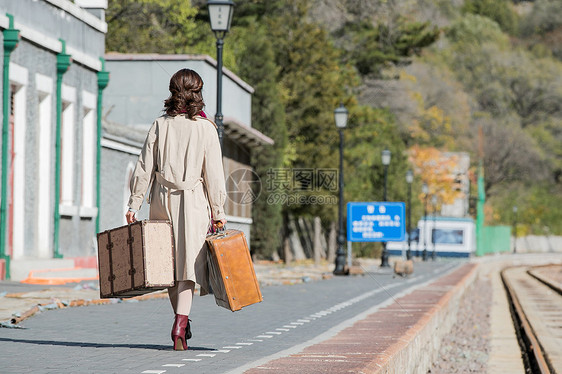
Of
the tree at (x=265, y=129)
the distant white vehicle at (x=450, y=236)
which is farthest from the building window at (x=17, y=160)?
the distant white vehicle at (x=450, y=236)

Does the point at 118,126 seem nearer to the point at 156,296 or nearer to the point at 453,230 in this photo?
the point at 156,296

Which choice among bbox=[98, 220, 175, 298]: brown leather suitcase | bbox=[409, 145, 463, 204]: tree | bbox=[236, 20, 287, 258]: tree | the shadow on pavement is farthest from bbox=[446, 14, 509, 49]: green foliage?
bbox=[98, 220, 175, 298]: brown leather suitcase

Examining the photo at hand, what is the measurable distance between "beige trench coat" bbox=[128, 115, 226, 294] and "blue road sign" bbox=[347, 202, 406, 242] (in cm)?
2442

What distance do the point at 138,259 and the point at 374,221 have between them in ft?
82.0

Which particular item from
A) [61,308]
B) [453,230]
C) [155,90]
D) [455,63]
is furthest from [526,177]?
[61,308]

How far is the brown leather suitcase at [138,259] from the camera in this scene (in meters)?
8.00

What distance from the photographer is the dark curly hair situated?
8.22m

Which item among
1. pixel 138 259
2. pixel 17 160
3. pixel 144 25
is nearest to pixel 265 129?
pixel 144 25

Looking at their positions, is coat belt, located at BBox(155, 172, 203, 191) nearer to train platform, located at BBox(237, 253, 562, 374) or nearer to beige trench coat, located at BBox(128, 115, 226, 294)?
beige trench coat, located at BBox(128, 115, 226, 294)

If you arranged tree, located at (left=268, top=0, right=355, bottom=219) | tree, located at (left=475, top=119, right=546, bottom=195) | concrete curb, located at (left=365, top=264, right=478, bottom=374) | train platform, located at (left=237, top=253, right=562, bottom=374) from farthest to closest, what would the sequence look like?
tree, located at (left=475, top=119, right=546, bottom=195)
tree, located at (left=268, top=0, right=355, bottom=219)
concrete curb, located at (left=365, top=264, right=478, bottom=374)
train platform, located at (left=237, top=253, right=562, bottom=374)

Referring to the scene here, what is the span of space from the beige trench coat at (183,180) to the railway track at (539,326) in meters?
5.76

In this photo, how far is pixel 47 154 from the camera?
21562 millimetres

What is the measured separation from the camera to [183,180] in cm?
816

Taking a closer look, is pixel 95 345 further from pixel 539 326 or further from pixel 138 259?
pixel 539 326
